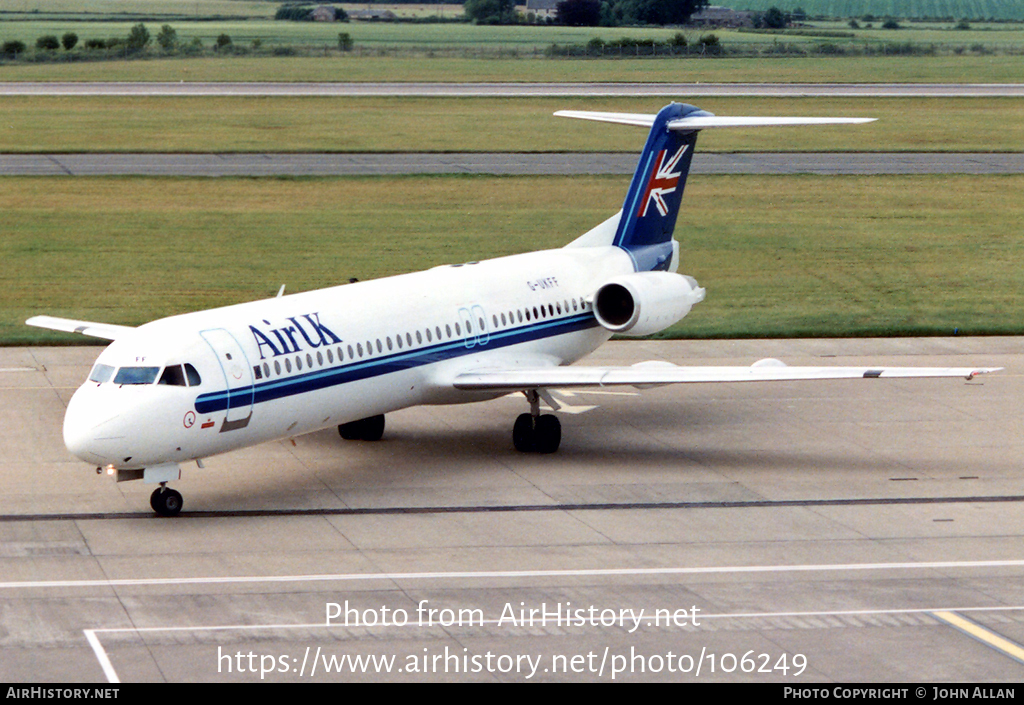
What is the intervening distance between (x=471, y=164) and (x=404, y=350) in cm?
4124

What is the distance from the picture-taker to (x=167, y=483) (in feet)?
79.3

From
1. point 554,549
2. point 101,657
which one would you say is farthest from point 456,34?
point 101,657

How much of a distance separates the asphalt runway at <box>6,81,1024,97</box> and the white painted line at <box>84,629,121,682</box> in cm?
7672

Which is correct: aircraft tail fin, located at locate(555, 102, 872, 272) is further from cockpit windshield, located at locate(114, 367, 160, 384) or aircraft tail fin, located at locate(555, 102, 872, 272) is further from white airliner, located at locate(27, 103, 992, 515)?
cockpit windshield, located at locate(114, 367, 160, 384)

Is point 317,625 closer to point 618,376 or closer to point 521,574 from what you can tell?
point 521,574

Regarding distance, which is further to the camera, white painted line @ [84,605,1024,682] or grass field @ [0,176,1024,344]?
grass field @ [0,176,1024,344]

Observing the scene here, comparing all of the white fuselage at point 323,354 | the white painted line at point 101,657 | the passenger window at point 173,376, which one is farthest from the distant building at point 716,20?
the white painted line at point 101,657

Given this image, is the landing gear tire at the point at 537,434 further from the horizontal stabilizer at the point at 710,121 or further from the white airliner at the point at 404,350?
the horizontal stabilizer at the point at 710,121

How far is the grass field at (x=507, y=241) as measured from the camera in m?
40.6

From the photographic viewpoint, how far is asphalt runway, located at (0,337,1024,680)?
1788 centimetres

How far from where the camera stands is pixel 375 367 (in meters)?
25.6

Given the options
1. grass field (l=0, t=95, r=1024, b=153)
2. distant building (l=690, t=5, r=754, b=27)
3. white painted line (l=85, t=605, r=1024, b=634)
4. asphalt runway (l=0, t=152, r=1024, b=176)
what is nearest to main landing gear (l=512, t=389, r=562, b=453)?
white painted line (l=85, t=605, r=1024, b=634)

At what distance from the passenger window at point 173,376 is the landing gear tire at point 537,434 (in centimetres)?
724

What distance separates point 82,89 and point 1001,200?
61.1 metres
